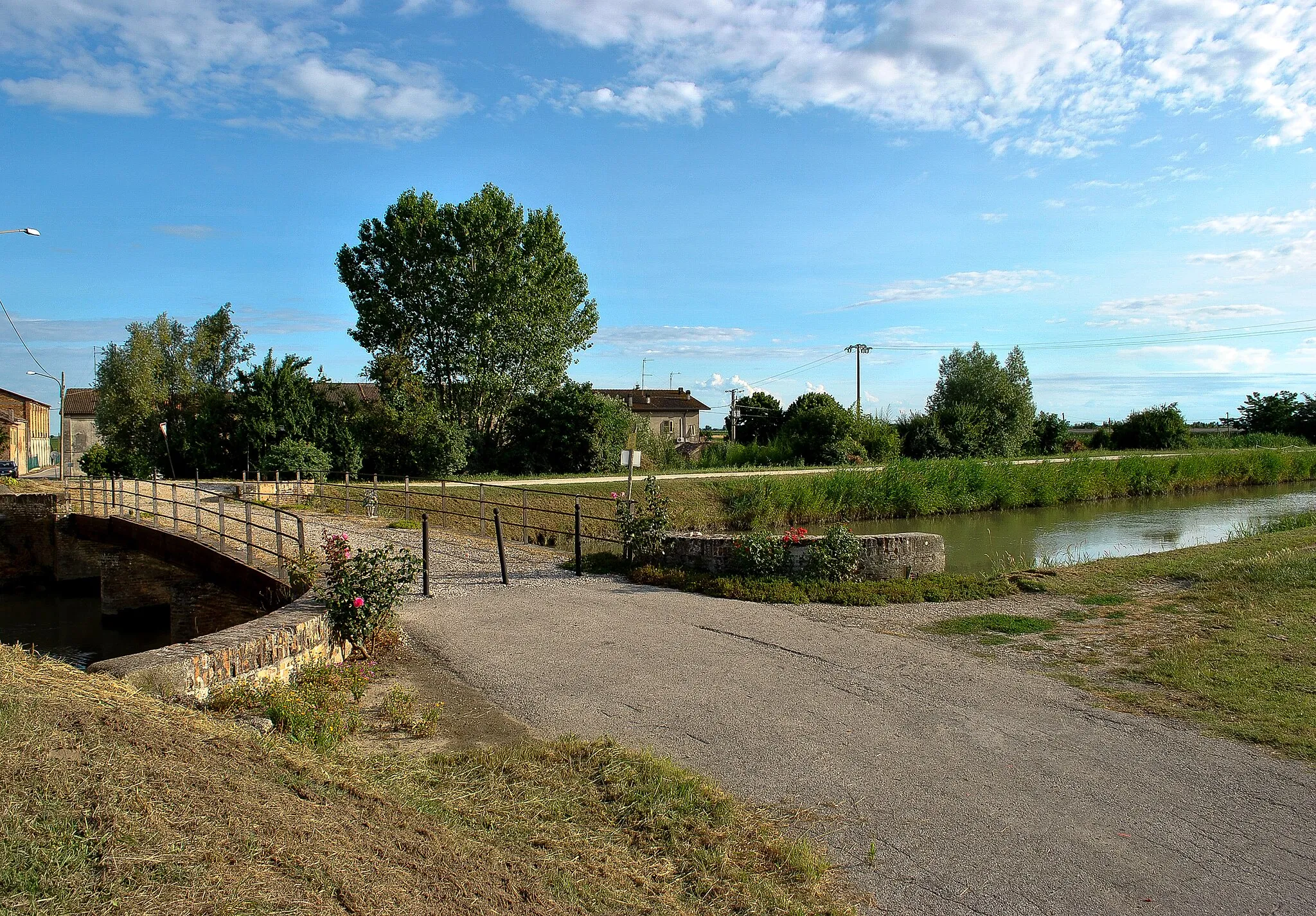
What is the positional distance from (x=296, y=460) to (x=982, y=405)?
45.3 m

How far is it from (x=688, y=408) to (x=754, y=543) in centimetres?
6193

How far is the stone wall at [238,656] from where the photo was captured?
19.3 feet

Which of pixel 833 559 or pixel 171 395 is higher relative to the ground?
pixel 171 395

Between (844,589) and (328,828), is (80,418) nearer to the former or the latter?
(844,589)

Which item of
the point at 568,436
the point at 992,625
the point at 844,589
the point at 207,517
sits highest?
the point at 568,436

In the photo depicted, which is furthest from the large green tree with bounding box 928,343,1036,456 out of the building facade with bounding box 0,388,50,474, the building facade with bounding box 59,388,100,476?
the building facade with bounding box 59,388,100,476

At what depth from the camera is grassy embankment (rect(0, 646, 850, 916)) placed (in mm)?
2895

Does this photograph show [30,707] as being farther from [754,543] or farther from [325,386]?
[325,386]

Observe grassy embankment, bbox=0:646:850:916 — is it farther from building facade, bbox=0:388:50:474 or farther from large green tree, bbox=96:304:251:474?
building facade, bbox=0:388:50:474

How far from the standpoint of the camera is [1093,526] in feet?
89.7

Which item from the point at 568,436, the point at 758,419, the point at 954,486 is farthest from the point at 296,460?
the point at 758,419

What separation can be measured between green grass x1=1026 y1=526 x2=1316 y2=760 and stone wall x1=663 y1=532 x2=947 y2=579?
1.60 m

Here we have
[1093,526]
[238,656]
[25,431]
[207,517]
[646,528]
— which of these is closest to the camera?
[238,656]

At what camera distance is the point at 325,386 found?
36.6 meters
